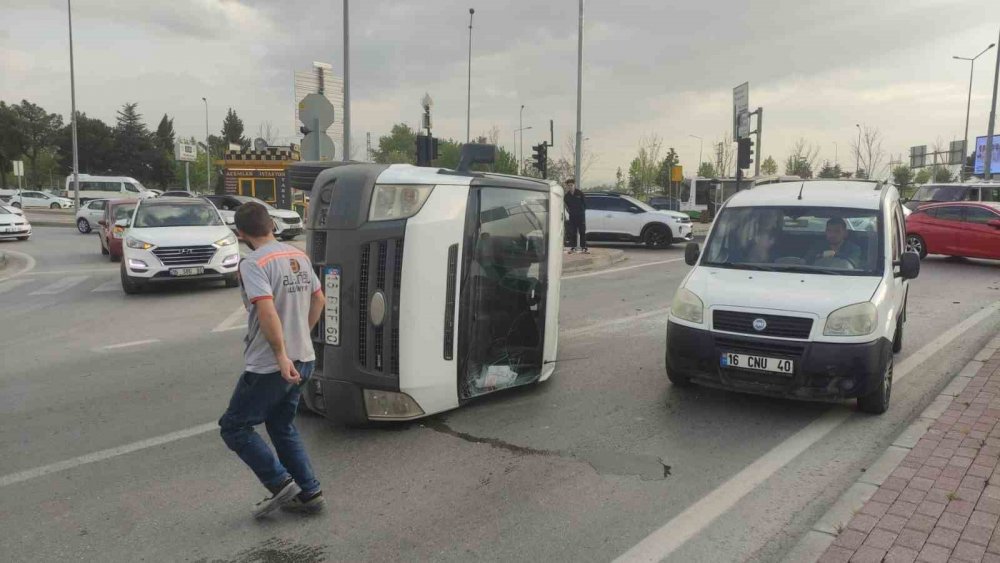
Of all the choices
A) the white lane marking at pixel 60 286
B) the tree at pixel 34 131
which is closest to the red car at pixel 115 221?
the white lane marking at pixel 60 286

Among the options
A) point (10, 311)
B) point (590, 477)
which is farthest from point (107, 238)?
point (590, 477)

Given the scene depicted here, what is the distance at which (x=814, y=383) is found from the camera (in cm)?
511

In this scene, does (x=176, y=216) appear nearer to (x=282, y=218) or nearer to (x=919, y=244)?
(x=282, y=218)

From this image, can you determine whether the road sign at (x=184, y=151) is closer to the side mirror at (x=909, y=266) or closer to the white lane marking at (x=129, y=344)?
the white lane marking at (x=129, y=344)

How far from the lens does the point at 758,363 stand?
522 cm

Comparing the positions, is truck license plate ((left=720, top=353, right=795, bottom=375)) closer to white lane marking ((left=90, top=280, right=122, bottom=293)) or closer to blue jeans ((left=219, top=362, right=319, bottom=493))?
blue jeans ((left=219, top=362, right=319, bottom=493))

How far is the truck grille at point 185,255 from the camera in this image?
11984 millimetres

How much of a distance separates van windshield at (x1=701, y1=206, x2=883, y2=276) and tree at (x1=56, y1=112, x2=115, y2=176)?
96007mm

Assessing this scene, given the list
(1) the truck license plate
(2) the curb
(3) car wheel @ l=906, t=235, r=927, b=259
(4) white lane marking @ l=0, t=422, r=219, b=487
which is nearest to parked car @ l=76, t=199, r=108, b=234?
(4) white lane marking @ l=0, t=422, r=219, b=487

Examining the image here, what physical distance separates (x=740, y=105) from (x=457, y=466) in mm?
21205

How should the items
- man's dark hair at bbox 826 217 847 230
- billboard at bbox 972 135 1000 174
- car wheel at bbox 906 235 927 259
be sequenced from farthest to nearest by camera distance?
billboard at bbox 972 135 1000 174, car wheel at bbox 906 235 927 259, man's dark hair at bbox 826 217 847 230

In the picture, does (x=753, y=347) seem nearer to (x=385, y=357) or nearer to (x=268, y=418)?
(x=385, y=357)

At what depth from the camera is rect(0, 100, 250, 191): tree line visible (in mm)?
82562

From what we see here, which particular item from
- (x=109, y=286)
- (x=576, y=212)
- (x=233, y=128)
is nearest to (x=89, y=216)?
(x=109, y=286)
